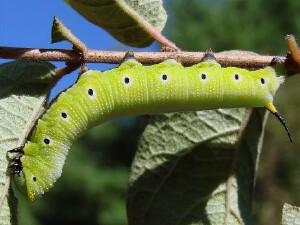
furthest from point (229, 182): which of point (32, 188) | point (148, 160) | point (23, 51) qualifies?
point (23, 51)

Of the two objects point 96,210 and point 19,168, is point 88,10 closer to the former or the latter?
point 19,168

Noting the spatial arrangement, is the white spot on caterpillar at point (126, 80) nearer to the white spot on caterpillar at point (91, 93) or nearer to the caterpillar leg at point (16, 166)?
the white spot on caterpillar at point (91, 93)

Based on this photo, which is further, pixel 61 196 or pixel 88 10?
pixel 61 196

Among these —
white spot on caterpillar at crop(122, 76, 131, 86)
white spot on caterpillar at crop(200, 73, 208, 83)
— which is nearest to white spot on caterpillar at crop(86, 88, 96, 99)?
white spot on caterpillar at crop(122, 76, 131, 86)

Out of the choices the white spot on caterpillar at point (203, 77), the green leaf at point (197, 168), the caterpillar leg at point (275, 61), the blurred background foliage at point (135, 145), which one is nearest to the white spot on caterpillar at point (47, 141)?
the green leaf at point (197, 168)

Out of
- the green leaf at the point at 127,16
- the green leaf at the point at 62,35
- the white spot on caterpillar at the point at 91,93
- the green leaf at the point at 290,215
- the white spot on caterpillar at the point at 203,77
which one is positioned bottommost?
the green leaf at the point at 290,215

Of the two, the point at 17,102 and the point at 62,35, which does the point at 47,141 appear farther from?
the point at 62,35

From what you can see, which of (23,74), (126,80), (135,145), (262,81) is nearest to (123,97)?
(126,80)
